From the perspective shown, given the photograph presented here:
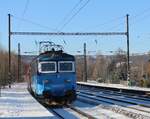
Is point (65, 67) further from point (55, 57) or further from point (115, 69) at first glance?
point (115, 69)

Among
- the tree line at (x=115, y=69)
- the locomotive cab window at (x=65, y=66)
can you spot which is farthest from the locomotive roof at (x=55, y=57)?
the tree line at (x=115, y=69)

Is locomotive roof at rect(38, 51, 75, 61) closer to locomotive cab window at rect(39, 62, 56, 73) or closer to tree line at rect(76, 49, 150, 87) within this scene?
locomotive cab window at rect(39, 62, 56, 73)

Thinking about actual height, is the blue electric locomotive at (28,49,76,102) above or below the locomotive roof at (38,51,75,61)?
below

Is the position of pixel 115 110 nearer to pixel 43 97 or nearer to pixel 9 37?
pixel 43 97

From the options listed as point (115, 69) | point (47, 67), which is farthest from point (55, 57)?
point (115, 69)

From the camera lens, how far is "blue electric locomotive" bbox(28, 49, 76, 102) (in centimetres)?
2853

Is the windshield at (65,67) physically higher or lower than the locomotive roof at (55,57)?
lower

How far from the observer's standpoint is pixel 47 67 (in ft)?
95.4

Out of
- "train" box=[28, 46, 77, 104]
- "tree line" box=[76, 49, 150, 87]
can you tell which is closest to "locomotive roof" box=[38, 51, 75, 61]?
"train" box=[28, 46, 77, 104]

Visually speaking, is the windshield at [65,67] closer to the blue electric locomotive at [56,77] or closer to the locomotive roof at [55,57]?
the blue electric locomotive at [56,77]

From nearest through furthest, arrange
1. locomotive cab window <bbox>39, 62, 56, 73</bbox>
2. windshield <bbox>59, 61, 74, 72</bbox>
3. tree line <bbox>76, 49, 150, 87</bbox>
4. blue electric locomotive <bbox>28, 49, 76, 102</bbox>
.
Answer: blue electric locomotive <bbox>28, 49, 76, 102</bbox>
locomotive cab window <bbox>39, 62, 56, 73</bbox>
windshield <bbox>59, 61, 74, 72</bbox>
tree line <bbox>76, 49, 150, 87</bbox>

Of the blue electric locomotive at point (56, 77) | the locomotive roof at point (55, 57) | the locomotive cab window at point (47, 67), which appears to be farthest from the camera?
the locomotive roof at point (55, 57)

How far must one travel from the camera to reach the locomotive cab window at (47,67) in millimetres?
28953

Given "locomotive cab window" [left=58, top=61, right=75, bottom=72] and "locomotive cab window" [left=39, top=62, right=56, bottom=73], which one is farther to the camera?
"locomotive cab window" [left=58, top=61, right=75, bottom=72]
